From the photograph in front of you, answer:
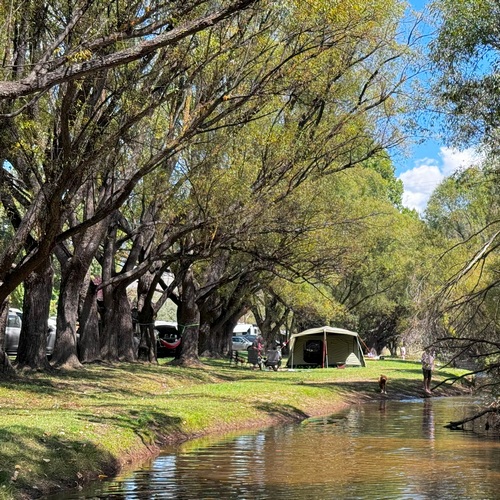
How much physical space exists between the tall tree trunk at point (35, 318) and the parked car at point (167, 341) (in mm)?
18701

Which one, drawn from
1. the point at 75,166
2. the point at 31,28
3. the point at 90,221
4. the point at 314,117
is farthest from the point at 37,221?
the point at 314,117

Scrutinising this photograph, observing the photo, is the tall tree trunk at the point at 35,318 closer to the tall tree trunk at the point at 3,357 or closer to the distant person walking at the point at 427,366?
the tall tree trunk at the point at 3,357

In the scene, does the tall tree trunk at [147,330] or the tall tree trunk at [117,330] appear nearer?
the tall tree trunk at [117,330]

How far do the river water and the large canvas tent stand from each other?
22309 millimetres

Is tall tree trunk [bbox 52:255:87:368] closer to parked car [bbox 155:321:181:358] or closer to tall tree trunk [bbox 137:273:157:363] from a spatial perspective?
tall tree trunk [bbox 137:273:157:363]

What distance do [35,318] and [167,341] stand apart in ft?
73.0

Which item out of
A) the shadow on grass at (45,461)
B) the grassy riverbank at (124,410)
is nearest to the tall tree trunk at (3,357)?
the grassy riverbank at (124,410)

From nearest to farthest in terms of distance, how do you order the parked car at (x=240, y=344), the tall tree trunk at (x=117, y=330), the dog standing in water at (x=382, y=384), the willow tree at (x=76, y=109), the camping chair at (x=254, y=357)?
the willow tree at (x=76, y=109) < the dog standing in water at (x=382, y=384) < the tall tree trunk at (x=117, y=330) < the camping chair at (x=254, y=357) < the parked car at (x=240, y=344)

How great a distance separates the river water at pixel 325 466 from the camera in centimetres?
1059

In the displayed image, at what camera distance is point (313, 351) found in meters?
42.3

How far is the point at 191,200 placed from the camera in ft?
76.8

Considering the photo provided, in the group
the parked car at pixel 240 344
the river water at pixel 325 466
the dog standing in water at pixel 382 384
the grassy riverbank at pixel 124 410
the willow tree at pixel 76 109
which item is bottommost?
the river water at pixel 325 466

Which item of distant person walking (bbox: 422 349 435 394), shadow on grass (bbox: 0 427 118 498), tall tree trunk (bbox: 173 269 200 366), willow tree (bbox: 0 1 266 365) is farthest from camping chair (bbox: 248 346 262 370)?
shadow on grass (bbox: 0 427 118 498)

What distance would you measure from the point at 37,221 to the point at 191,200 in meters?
7.64
